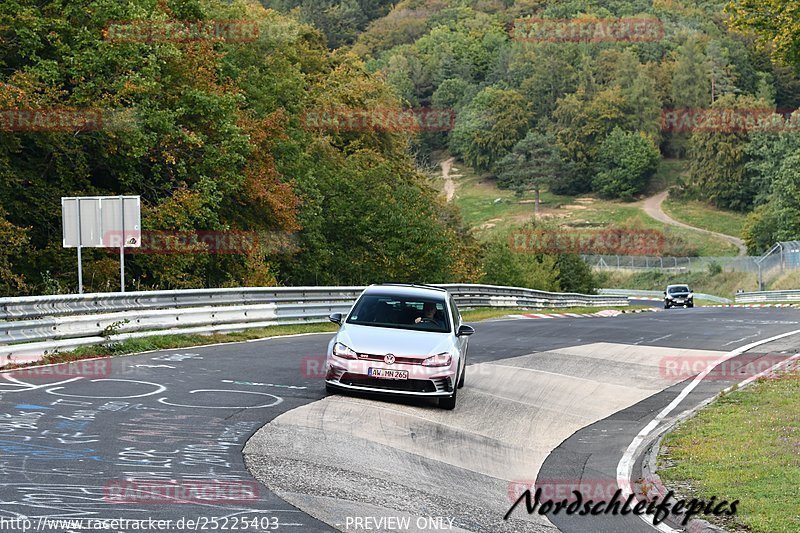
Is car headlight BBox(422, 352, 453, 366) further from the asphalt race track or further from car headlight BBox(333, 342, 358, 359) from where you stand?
car headlight BBox(333, 342, 358, 359)

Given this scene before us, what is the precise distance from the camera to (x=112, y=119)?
31.2m

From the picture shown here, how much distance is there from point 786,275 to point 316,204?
45274 millimetres

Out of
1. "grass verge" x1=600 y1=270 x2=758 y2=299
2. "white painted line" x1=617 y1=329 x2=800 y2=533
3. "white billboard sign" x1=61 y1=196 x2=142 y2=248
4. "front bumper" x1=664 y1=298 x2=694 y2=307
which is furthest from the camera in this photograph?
"grass verge" x1=600 y1=270 x2=758 y2=299

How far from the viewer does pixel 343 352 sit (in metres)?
14.0

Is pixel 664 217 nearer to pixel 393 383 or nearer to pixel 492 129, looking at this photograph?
pixel 492 129

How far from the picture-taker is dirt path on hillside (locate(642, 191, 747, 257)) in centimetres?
13346

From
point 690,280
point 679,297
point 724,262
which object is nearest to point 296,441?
point 679,297

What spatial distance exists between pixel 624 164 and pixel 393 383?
155 metres

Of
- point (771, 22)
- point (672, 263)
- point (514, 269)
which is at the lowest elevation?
point (672, 263)

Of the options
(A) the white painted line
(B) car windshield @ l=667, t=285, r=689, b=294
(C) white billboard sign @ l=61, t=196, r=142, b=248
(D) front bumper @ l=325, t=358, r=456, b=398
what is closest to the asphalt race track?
(A) the white painted line

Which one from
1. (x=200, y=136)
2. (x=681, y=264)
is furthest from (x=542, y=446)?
(x=681, y=264)

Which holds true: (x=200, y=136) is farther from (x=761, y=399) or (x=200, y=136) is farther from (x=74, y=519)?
(x=74, y=519)

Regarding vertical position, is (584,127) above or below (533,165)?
above

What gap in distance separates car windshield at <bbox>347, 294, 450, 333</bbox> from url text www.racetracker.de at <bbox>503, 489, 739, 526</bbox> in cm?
520
